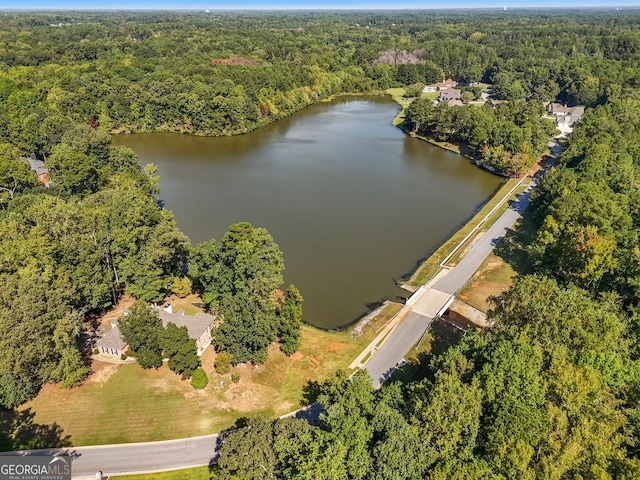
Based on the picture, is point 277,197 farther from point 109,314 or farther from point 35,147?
point 35,147

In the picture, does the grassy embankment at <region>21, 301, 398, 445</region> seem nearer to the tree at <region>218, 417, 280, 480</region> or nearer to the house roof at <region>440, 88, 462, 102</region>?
the tree at <region>218, 417, 280, 480</region>

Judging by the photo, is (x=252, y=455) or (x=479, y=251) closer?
(x=252, y=455)

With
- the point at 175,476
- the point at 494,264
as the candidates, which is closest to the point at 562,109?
the point at 494,264

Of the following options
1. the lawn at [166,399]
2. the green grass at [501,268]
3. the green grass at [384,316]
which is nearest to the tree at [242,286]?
the lawn at [166,399]

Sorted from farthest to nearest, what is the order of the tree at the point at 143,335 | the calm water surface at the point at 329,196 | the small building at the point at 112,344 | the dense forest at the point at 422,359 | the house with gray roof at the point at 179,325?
1. the calm water surface at the point at 329,196
2. the house with gray roof at the point at 179,325
3. the small building at the point at 112,344
4. the tree at the point at 143,335
5. the dense forest at the point at 422,359

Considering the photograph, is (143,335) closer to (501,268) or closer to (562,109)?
(501,268)

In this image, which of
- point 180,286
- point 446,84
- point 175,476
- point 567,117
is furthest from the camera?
point 446,84

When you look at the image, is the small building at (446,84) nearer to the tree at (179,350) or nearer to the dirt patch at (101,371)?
the tree at (179,350)
